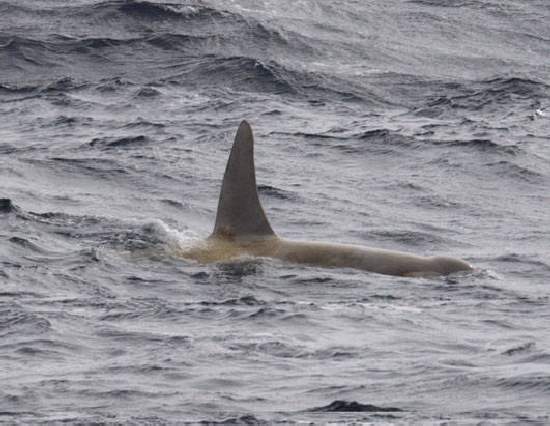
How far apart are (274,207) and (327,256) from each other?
172 inches

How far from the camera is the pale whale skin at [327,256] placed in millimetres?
15445

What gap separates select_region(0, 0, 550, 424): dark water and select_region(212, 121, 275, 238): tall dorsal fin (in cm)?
57

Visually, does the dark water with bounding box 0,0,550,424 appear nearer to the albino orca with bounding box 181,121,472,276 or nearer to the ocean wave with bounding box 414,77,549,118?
the ocean wave with bounding box 414,77,549,118

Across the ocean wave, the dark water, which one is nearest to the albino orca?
the dark water

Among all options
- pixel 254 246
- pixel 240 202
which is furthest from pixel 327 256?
pixel 240 202

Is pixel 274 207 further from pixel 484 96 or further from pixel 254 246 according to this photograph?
pixel 484 96

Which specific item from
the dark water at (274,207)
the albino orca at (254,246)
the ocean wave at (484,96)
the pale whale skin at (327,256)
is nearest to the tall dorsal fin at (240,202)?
the albino orca at (254,246)

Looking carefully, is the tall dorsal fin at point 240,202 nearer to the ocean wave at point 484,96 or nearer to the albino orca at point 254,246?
the albino orca at point 254,246

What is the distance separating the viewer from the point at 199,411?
1009 centimetres

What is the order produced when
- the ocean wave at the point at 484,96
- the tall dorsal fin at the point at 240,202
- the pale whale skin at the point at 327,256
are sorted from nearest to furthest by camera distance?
1. the pale whale skin at the point at 327,256
2. the tall dorsal fin at the point at 240,202
3. the ocean wave at the point at 484,96

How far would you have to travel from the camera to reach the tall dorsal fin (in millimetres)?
15602

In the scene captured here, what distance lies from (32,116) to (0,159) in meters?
4.24

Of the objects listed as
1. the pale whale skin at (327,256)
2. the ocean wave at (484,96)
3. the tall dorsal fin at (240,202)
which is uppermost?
the ocean wave at (484,96)

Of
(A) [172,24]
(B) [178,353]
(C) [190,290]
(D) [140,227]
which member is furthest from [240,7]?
(B) [178,353]
